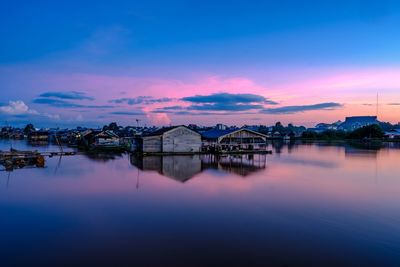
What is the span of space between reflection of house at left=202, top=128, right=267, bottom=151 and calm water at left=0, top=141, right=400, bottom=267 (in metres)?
10.9

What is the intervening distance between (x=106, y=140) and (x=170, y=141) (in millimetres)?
11164

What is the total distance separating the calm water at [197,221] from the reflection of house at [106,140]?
17.1 meters

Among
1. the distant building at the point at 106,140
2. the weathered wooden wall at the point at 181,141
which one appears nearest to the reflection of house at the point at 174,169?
the weathered wooden wall at the point at 181,141

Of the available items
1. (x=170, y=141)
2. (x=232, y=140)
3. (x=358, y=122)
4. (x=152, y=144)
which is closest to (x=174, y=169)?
(x=170, y=141)

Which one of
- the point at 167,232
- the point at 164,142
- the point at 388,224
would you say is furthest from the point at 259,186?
the point at 164,142

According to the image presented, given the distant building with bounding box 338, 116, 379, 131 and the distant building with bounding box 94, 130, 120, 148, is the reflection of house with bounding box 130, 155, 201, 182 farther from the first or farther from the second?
the distant building with bounding box 338, 116, 379, 131

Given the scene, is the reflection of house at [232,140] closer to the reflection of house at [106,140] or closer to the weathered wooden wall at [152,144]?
the weathered wooden wall at [152,144]

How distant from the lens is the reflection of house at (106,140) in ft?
99.6

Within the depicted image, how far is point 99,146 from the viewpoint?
94.8ft

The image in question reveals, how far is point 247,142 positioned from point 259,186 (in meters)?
13.8

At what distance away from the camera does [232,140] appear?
25000 mm

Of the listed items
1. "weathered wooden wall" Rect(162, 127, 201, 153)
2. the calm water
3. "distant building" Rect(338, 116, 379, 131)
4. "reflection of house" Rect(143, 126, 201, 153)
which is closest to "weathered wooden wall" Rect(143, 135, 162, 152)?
"reflection of house" Rect(143, 126, 201, 153)

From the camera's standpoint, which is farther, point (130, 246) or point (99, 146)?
point (99, 146)

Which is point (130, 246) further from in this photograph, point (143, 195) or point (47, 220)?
point (143, 195)
